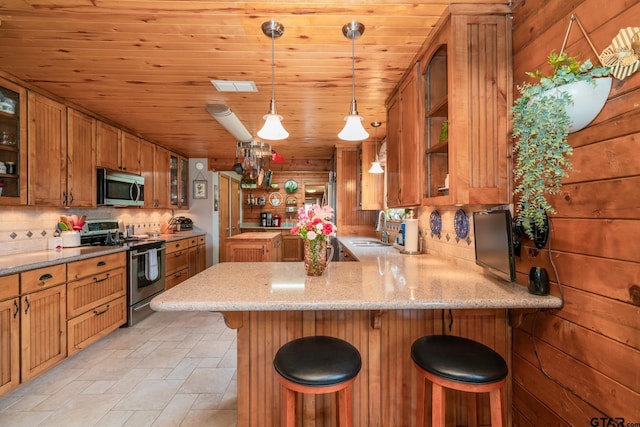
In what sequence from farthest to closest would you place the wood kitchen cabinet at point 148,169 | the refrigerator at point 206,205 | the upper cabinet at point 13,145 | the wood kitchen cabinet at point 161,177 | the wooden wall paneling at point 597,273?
1. the refrigerator at point 206,205
2. the wood kitchen cabinet at point 161,177
3. the wood kitchen cabinet at point 148,169
4. the upper cabinet at point 13,145
5. the wooden wall paneling at point 597,273

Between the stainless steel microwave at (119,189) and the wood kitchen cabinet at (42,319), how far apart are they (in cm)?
115

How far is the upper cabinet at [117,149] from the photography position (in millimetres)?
3287

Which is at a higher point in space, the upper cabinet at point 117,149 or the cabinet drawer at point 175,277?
the upper cabinet at point 117,149

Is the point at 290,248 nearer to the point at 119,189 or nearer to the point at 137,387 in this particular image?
the point at 119,189

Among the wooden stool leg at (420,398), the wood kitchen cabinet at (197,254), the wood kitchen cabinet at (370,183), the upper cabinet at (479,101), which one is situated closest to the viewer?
the wooden stool leg at (420,398)

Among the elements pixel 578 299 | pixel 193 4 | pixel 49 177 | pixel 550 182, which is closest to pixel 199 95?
pixel 193 4

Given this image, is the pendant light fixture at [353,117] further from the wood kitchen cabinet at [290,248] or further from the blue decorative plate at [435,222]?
the wood kitchen cabinet at [290,248]

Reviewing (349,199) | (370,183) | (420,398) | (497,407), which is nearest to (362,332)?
(420,398)

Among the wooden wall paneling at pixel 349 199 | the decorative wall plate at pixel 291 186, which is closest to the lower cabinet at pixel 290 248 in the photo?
the decorative wall plate at pixel 291 186

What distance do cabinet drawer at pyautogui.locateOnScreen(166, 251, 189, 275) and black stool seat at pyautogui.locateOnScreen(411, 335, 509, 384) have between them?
12.5 ft

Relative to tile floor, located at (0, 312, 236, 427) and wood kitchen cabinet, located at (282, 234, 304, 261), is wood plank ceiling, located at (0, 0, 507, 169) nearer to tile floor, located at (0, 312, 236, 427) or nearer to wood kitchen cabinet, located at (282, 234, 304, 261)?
tile floor, located at (0, 312, 236, 427)

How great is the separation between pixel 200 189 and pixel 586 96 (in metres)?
5.62

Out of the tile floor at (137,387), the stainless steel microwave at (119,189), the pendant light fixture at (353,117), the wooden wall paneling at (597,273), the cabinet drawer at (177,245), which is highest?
the pendant light fixture at (353,117)

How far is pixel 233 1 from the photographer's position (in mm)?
1496
